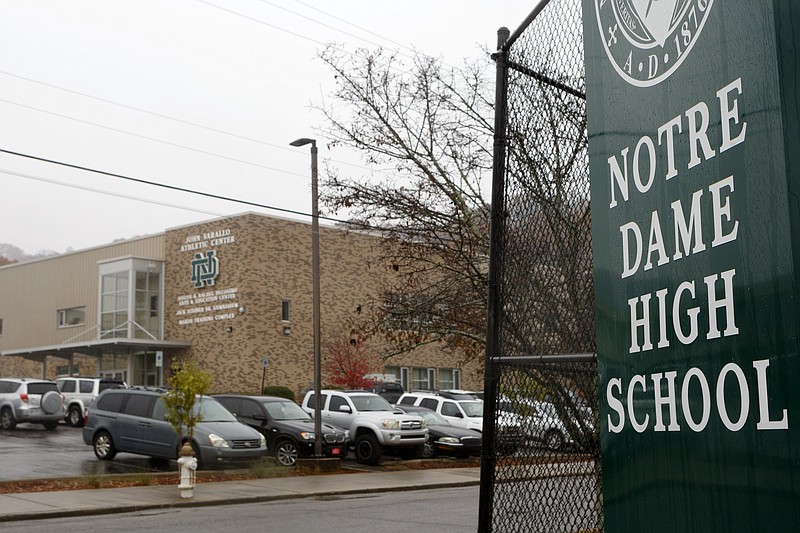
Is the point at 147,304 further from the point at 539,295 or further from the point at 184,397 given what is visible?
the point at 539,295

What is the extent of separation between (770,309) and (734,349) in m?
0.16

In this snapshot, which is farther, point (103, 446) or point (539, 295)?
point (103, 446)

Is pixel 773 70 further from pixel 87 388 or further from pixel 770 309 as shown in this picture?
pixel 87 388

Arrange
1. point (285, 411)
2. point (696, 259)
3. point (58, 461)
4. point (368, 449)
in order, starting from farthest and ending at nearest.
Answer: point (368, 449) → point (285, 411) → point (58, 461) → point (696, 259)

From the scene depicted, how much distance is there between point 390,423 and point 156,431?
621cm

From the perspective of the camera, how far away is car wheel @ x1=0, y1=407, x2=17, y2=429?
3167cm

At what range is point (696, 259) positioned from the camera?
8.17ft

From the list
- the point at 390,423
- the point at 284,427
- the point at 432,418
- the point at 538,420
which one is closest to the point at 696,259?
the point at 538,420

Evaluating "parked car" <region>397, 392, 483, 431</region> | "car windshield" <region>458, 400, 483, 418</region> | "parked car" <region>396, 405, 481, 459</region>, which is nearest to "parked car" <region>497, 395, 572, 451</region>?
"parked car" <region>396, 405, 481, 459</region>

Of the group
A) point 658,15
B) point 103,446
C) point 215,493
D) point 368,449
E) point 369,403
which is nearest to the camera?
point 658,15

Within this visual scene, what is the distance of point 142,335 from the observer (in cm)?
5081

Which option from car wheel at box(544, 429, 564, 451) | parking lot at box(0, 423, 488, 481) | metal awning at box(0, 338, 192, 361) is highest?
metal awning at box(0, 338, 192, 361)

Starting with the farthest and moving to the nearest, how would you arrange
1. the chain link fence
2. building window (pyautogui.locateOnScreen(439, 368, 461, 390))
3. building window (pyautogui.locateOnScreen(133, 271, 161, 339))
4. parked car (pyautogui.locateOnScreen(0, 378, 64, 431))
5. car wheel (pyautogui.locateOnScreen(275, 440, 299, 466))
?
building window (pyautogui.locateOnScreen(439, 368, 461, 390)) < building window (pyautogui.locateOnScreen(133, 271, 161, 339)) < parked car (pyautogui.locateOnScreen(0, 378, 64, 431)) < car wheel (pyautogui.locateOnScreen(275, 440, 299, 466)) < the chain link fence

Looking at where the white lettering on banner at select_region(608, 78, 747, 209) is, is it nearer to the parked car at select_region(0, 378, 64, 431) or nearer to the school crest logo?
the school crest logo
